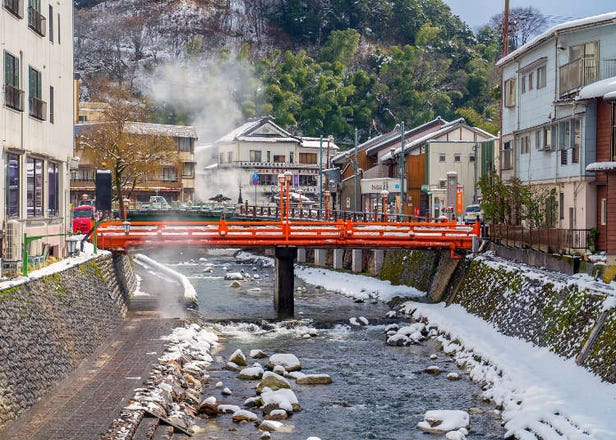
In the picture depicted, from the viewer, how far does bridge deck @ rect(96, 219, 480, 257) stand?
41.8 metres

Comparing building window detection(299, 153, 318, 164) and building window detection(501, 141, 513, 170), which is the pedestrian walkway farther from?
building window detection(299, 153, 318, 164)

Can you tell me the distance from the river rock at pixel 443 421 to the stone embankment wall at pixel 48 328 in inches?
395

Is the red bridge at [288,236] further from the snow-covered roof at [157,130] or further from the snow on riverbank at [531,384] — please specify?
the snow-covered roof at [157,130]

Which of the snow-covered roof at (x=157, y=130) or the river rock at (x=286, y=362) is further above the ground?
the snow-covered roof at (x=157, y=130)

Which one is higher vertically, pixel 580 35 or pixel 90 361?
pixel 580 35

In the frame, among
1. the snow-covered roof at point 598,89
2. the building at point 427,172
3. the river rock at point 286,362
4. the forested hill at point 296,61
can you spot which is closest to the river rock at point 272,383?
the river rock at point 286,362

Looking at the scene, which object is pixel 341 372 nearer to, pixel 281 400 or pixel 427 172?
pixel 281 400

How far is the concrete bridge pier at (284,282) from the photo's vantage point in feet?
147

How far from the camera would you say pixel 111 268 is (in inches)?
1543

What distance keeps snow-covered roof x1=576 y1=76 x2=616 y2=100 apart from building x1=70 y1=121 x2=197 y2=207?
6699 centimetres

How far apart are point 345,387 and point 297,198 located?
63.8 meters

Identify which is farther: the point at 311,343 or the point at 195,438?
the point at 311,343

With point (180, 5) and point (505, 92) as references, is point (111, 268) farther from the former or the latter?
point (180, 5)

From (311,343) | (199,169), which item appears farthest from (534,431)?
(199,169)
